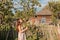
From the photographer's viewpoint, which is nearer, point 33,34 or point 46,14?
point 33,34

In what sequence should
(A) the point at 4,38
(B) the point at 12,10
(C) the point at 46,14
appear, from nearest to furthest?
(B) the point at 12,10, (A) the point at 4,38, (C) the point at 46,14

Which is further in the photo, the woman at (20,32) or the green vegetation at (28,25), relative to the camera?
the green vegetation at (28,25)

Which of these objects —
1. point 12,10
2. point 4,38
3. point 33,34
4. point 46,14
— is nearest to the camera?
point 12,10

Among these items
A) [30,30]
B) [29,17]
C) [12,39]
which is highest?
[29,17]

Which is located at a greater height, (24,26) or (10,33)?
(24,26)

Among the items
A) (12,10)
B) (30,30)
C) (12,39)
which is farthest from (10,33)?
(12,10)

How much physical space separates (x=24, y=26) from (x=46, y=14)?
78.4 ft

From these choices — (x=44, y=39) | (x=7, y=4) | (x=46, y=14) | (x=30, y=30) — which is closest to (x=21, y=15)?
(x=7, y=4)

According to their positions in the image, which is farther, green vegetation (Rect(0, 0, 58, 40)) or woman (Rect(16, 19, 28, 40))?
green vegetation (Rect(0, 0, 58, 40))

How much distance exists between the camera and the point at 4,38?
1628 cm

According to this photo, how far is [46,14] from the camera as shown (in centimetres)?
3650

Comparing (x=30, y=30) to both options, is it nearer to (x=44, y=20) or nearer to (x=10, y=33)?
(x=10, y=33)

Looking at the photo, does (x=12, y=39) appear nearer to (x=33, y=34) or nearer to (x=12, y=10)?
(x=33, y=34)

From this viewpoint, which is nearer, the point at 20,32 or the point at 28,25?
the point at 20,32
